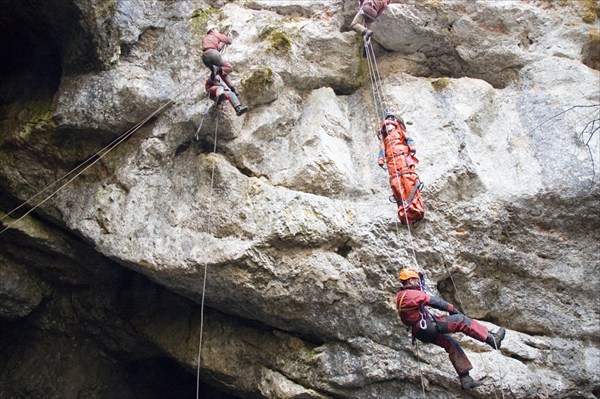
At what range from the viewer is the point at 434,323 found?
619 centimetres

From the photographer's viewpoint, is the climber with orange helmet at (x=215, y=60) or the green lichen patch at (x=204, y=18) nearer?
the climber with orange helmet at (x=215, y=60)

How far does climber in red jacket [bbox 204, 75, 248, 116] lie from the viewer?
24.3 ft

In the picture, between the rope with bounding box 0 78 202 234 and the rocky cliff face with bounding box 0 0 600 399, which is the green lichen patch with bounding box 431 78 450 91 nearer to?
the rocky cliff face with bounding box 0 0 600 399

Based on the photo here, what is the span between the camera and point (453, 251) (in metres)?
7.27

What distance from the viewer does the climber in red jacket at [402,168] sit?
22.7 ft

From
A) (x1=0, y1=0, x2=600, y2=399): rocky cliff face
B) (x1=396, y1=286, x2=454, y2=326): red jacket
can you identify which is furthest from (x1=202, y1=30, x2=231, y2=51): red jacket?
(x1=396, y1=286, x2=454, y2=326): red jacket

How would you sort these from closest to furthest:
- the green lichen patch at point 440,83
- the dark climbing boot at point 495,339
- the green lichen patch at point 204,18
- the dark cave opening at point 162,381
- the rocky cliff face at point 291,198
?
the dark climbing boot at point 495,339
the rocky cliff face at point 291,198
the green lichen patch at point 440,83
the green lichen patch at point 204,18
the dark cave opening at point 162,381

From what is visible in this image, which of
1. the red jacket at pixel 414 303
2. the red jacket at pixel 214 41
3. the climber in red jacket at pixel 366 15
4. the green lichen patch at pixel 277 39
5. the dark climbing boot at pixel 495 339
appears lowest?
the dark climbing boot at pixel 495 339

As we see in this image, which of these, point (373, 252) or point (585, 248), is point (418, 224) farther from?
point (585, 248)

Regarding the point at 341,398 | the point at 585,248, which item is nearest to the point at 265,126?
the point at 341,398

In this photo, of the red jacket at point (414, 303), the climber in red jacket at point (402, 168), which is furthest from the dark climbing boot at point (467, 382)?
the climber in red jacket at point (402, 168)

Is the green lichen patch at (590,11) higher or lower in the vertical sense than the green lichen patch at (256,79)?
higher

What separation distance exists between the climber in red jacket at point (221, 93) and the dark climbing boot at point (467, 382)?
497 cm

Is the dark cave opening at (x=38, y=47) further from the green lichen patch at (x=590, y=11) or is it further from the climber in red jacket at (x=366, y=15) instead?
the green lichen patch at (x=590, y=11)
